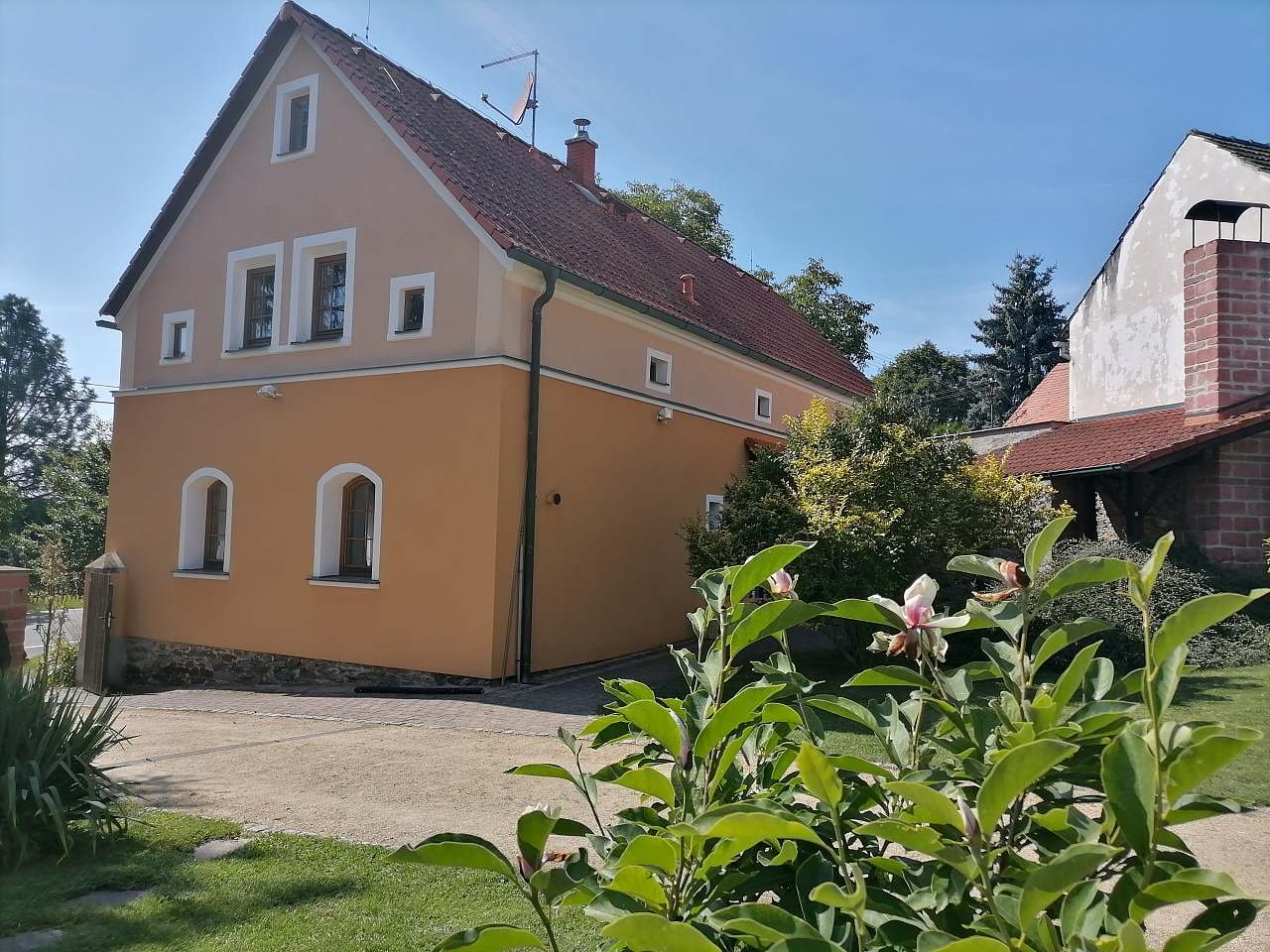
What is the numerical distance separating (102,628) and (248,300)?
580cm

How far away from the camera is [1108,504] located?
13.3m

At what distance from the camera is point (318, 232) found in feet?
43.5

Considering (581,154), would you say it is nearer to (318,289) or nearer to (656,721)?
(318,289)

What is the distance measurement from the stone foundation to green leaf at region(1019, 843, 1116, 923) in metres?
10.6

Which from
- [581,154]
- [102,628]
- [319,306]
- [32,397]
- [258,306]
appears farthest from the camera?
[32,397]

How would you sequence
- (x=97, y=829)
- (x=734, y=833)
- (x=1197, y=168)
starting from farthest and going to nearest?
(x=1197, y=168) < (x=97, y=829) < (x=734, y=833)

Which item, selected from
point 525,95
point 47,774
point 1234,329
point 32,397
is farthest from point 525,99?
point 32,397

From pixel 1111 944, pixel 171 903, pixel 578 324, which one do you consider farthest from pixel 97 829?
pixel 578 324

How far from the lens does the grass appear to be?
3.80 metres

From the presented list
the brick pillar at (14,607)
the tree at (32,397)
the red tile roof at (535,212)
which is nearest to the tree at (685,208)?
the red tile roof at (535,212)

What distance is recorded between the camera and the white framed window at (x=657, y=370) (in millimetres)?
14312

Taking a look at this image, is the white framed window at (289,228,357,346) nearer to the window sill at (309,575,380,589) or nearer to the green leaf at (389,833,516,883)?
the window sill at (309,575,380,589)

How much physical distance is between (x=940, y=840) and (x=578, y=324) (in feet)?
39.4

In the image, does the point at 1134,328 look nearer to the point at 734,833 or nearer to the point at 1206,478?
the point at 1206,478
